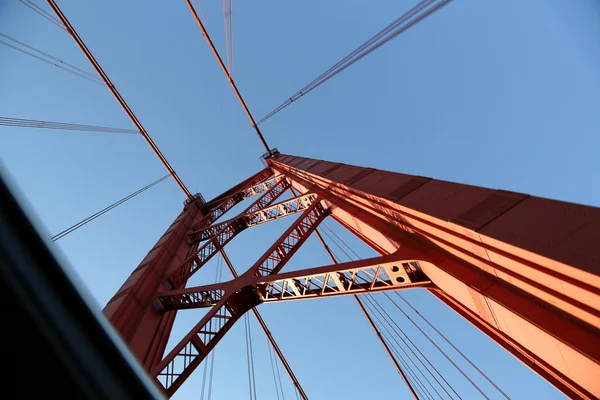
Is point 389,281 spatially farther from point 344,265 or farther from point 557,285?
point 557,285

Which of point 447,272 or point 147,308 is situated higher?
point 147,308

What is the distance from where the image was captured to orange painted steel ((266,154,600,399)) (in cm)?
296

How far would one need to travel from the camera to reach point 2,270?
0.72 m

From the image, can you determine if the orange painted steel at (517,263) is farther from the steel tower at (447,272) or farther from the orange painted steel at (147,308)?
the orange painted steel at (147,308)

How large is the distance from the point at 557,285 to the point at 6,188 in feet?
13.8

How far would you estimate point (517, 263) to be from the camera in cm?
347

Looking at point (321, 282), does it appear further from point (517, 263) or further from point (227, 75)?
point (227, 75)

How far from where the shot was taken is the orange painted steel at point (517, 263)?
9.72 feet

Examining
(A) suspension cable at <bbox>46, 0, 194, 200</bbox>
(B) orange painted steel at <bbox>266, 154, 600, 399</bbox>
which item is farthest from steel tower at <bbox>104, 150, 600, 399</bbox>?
(A) suspension cable at <bbox>46, 0, 194, 200</bbox>

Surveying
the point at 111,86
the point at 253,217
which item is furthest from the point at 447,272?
the point at 111,86

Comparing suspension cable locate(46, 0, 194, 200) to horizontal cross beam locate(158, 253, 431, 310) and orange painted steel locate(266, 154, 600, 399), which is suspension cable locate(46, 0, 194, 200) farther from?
orange painted steel locate(266, 154, 600, 399)

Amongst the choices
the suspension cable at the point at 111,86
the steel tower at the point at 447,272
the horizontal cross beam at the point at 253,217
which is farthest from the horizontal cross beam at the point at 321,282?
the suspension cable at the point at 111,86

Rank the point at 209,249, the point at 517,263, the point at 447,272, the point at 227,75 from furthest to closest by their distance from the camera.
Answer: the point at 227,75 < the point at 209,249 < the point at 447,272 < the point at 517,263

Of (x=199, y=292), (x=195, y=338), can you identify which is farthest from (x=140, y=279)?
(x=195, y=338)
